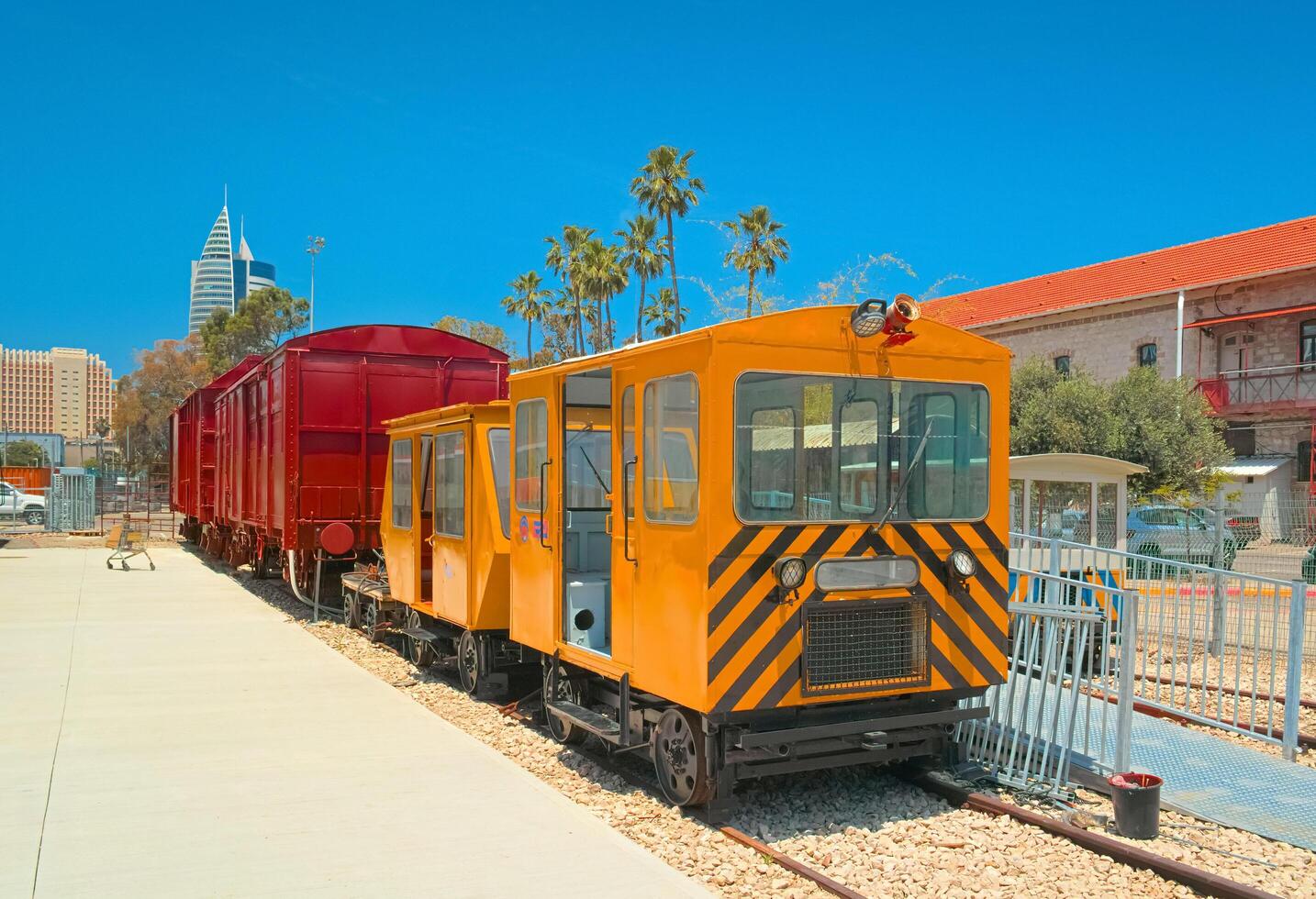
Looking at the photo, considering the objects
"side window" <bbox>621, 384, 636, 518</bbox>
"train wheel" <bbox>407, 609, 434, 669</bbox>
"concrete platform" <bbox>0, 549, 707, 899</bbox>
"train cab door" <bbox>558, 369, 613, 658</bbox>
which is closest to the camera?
"concrete platform" <bbox>0, 549, 707, 899</bbox>

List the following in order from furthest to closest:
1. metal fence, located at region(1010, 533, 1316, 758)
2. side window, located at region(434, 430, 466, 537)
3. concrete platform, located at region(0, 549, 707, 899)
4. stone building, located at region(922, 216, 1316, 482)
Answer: stone building, located at region(922, 216, 1316, 482) → side window, located at region(434, 430, 466, 537) → metal fence, located at region(1010, 533, 1316, 758) → concrete platform, located at region(0, 549, 707, 899)

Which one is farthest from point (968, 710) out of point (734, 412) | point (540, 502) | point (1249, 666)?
point (1249, 666)

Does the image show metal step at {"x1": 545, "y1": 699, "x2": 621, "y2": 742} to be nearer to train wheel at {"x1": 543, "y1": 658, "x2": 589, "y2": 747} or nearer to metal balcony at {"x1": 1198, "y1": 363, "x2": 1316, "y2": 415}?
train wheel at {"x1": 543, "y1": 658, "x2": 589, "y2": 747}

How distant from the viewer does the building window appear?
3350 cm

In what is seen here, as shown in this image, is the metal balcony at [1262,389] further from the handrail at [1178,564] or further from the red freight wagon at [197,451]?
the red freight wagon at [197,451]

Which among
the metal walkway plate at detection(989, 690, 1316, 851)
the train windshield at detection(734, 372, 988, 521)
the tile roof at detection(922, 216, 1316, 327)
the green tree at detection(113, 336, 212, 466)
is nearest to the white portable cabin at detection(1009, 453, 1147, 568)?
the metal walkway plate at detection(989, 690, 1316, 851)

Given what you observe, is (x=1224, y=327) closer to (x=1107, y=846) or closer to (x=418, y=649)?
(x=418, y=649)

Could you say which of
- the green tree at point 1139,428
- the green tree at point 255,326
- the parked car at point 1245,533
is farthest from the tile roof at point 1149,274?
the green tree at point 255,326

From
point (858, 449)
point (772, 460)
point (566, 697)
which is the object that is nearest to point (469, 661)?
point (566, 697)

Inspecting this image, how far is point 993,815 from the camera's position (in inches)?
243

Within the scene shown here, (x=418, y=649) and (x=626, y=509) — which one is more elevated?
(x=626, y=509)

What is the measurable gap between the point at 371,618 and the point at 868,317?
30.1 feet

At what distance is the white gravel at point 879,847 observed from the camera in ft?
16.9

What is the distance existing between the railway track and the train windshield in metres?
1.67
